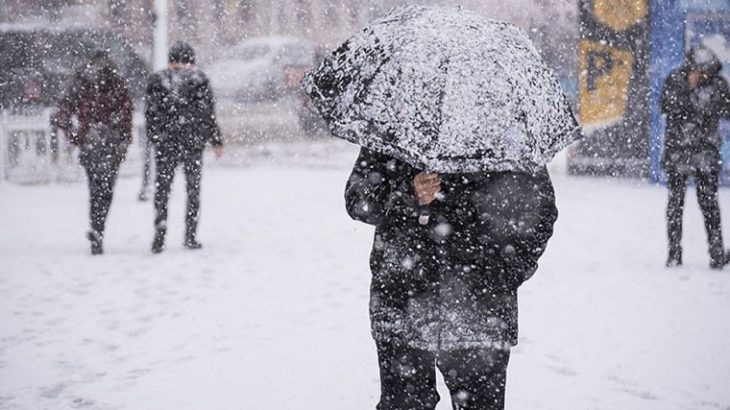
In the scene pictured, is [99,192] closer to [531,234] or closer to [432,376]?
[432,376]

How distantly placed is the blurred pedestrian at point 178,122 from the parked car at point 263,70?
11522mm

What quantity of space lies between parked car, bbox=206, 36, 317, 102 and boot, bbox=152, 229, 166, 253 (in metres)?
11.8

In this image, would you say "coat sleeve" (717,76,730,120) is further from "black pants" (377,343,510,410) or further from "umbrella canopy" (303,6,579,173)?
"black pants" (377,343,510,410)

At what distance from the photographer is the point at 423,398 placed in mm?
2818

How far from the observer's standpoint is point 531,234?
2.73m

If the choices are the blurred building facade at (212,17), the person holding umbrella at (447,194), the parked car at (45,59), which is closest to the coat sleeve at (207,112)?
the person holding umbrella at (447,194)

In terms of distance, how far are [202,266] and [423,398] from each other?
4.93 metres

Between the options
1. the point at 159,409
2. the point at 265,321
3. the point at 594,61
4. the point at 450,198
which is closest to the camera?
the point at 450,198

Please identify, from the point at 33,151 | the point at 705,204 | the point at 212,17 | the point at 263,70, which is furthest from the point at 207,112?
the point at 212,17

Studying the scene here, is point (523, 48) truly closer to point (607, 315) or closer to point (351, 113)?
point (351, 113)

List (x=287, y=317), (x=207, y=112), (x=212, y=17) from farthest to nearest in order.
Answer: (x=212, y=17)
(x=207, y=112)
(x=287, y=317)

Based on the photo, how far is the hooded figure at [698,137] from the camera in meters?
7.03

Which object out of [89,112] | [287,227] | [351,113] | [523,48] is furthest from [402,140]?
[287,227]

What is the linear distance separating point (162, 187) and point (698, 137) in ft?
15.5
